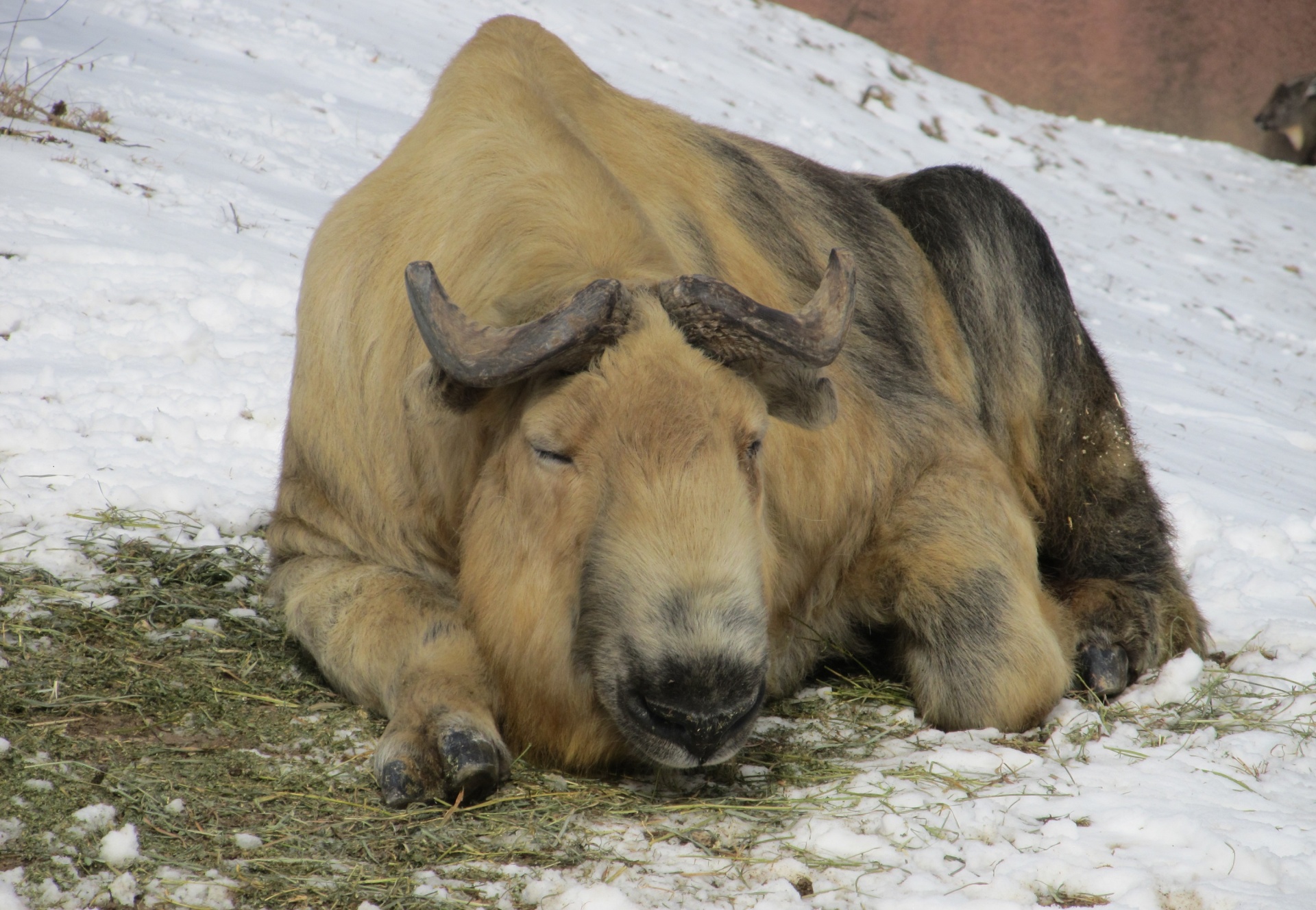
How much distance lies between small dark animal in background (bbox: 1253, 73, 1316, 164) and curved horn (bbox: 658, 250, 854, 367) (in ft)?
53.1

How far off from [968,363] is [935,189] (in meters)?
0.78

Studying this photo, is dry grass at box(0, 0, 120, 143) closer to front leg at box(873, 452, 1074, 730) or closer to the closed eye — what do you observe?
the closed eye

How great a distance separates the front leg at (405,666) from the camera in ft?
9.14

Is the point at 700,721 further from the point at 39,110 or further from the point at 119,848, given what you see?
the point at 39,110

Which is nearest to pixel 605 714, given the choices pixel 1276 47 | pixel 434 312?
pixel 434 312

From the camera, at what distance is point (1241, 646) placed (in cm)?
421

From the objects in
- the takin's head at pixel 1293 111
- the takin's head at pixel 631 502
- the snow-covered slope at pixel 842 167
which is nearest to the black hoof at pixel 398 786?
the takin's head at pixel 631 502

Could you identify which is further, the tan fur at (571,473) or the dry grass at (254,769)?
the tan fur at (571,473)

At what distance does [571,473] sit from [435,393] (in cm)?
37

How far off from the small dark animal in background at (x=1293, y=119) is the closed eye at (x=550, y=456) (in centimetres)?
1663

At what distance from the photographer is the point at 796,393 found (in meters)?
3.05

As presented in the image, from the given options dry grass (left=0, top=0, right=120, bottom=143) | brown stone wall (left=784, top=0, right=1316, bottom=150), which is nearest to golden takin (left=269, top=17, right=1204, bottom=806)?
dry grass (left=0, top=0, right=120, bottom=143)

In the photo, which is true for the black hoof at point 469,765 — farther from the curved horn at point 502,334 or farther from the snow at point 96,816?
the curved horn at point 502,334

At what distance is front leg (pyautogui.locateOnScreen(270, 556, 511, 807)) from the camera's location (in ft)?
9.14
